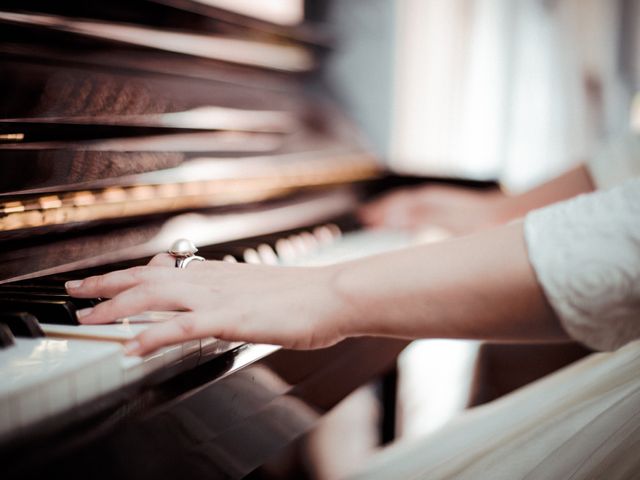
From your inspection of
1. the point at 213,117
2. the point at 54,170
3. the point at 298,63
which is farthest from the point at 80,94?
the point at 298,63

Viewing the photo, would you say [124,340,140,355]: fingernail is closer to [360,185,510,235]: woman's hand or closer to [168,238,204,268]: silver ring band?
[168,238,204,268]: silver ring band

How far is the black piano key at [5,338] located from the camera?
20.4 inches

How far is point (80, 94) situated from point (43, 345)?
1.65ft

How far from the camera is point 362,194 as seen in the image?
5.02 feet

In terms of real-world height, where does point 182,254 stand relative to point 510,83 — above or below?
below

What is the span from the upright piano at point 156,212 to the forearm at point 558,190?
38 cm

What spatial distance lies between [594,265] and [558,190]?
91 centimetres

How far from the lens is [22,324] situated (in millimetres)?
548

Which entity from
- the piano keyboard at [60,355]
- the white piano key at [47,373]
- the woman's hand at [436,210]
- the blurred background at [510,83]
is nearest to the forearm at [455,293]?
the piano keyboard at [60,355]

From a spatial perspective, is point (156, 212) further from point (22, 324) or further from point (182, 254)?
point (22, 324)

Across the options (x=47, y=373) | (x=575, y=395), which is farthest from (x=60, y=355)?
(x=575, y=395)

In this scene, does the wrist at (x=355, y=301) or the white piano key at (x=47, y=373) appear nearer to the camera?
the white piano key at (x=47, y=373)

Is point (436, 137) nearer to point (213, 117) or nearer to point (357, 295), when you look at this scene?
point (213, 117)

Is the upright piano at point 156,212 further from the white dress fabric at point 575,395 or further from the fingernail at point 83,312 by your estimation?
the white dress fabric at point 575,395
